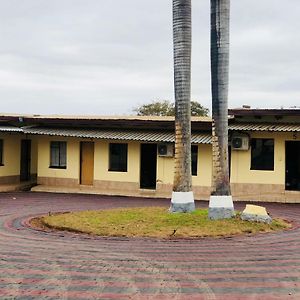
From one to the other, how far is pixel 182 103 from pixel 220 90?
3.91 ft

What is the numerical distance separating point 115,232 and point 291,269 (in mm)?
4913

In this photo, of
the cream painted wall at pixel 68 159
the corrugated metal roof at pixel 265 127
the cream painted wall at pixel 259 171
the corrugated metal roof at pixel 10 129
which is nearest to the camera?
the corrugated metal roof at pixel 265 127

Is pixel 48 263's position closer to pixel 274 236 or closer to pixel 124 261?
pixel 124 261

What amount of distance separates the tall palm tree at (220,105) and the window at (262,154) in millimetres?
8292

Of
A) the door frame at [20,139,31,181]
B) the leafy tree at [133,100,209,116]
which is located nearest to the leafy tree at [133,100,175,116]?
the leafy tree at [133,100,209,116]

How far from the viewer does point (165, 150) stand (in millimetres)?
22734

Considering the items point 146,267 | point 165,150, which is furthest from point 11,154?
point 146,267

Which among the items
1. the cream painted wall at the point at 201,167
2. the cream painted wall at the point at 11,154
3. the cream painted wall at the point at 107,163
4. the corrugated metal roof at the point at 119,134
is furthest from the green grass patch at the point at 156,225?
the cream painted wall at the point at 11,154

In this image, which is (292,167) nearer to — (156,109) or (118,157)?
(118,157)

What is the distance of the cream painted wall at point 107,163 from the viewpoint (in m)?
23.7

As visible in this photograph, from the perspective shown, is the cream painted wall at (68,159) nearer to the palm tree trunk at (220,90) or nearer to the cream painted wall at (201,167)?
the cream painted wall at (201,167)

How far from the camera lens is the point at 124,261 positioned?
31.5 ft

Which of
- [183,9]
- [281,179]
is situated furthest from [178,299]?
[281,179]

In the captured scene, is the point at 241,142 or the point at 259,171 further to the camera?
the point at 259,171
